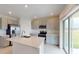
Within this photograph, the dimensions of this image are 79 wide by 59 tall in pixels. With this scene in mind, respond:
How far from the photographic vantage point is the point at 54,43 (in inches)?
269

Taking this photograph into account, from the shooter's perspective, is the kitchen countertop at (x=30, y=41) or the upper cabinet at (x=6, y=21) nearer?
the kitchen countertop at (x=30, y=41)

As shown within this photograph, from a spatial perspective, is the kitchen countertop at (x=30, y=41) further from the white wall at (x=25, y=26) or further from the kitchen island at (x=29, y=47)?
the white wall at (x=25, y=26)

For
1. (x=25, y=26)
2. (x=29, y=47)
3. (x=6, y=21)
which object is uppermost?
(x=6, y=21)

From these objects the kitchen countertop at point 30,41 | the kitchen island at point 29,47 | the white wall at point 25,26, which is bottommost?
the kitchen island at point 29,47

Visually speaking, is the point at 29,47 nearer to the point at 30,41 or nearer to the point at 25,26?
the point at 30,41

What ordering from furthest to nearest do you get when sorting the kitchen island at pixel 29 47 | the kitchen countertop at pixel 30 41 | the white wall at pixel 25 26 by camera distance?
the white wall at pixel 25 26 → the kitchen countertop at pixel 30 41 → the kitchen island at pixel 29 47

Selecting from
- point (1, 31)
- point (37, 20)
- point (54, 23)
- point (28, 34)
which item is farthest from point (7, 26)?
point (54, 23)

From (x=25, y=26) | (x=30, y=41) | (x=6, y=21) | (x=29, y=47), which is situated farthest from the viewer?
(x=6, y=21)

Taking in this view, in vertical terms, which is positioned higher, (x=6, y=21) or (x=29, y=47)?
(x=6, y=21)

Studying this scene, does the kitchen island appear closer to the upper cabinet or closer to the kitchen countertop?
the kitchen countertop

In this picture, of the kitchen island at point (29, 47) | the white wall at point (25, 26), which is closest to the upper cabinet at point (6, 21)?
the white wall at point (25, 26)

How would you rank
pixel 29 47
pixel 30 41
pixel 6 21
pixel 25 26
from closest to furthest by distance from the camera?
1. pixel 29 47
2. pixel 30 41
3. pixel 25 26
4. pixel 6 21

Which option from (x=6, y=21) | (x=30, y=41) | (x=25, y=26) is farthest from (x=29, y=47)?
(x=6, y=21)
